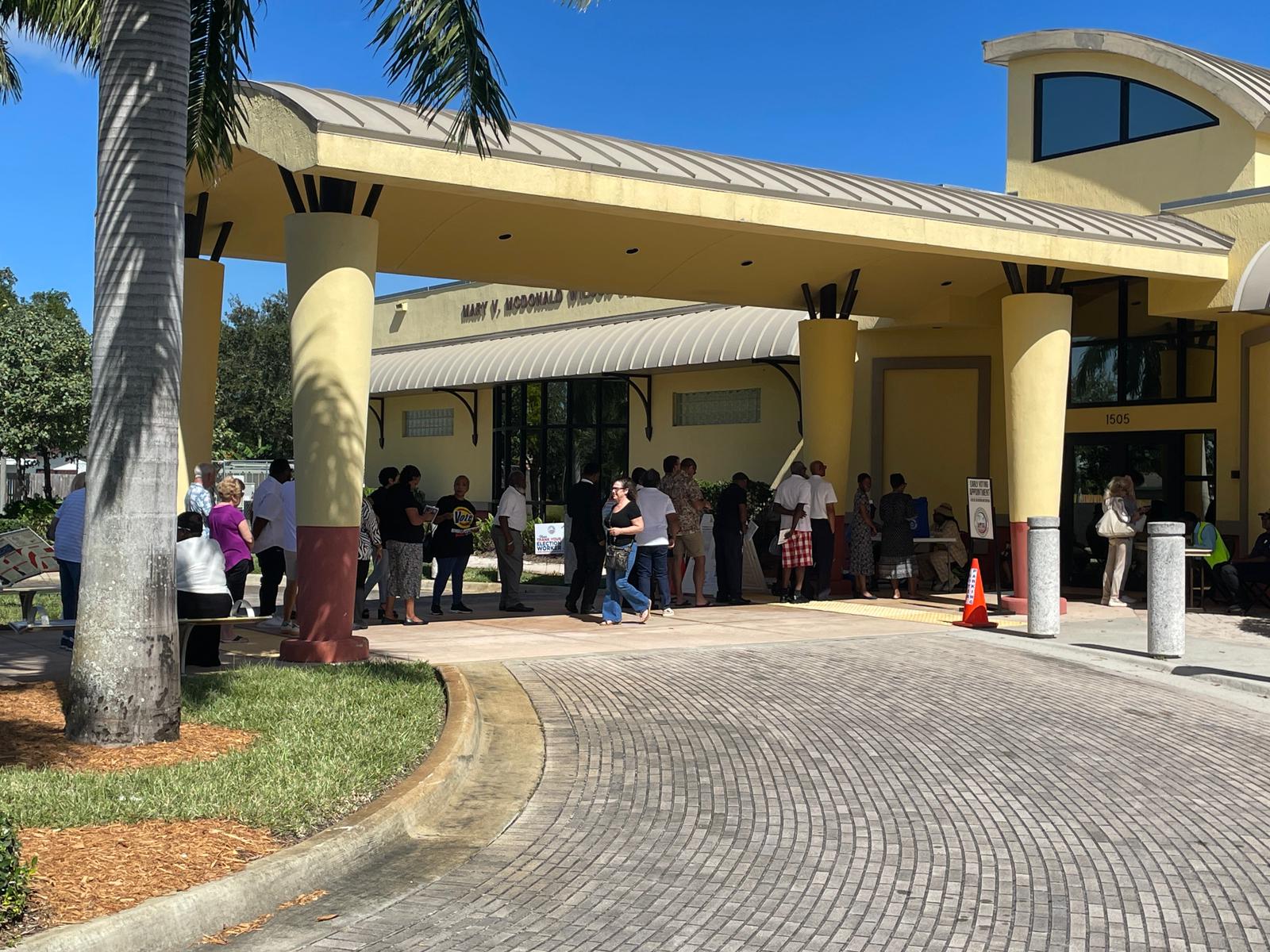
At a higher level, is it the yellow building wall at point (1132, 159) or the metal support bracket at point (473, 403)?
the yellow building wall at point (1132, 159)

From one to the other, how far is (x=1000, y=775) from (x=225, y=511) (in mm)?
7761

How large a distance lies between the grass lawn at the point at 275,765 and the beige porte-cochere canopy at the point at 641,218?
4384 mm

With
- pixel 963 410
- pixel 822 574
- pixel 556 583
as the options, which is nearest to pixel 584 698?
pixel 822 574

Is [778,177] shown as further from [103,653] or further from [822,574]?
[103,653]

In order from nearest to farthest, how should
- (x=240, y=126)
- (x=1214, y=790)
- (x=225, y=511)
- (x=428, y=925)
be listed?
(x=428, y=925) < (x=1214, y=790) < (x=240, y=126) < (x=225, y=511)

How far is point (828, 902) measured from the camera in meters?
5.63

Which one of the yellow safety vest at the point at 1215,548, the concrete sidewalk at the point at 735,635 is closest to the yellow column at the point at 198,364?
the concrete sidewalk at the point at 735,635

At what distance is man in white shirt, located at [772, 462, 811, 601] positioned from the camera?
17766 mm

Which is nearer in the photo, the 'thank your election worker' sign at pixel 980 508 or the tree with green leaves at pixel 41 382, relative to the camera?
the 'thank your election worker' sign at pixel 980 508

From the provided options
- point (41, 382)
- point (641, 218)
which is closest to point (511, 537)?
point (641, 218)

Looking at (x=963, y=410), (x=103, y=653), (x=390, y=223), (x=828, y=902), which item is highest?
(x=390, y=223)

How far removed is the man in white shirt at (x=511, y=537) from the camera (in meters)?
15.9

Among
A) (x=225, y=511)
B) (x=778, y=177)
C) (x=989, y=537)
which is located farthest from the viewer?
(x=989, y=537)

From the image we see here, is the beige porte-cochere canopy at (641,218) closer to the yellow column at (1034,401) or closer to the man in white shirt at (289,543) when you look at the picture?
the yellow column at (1034,401)
